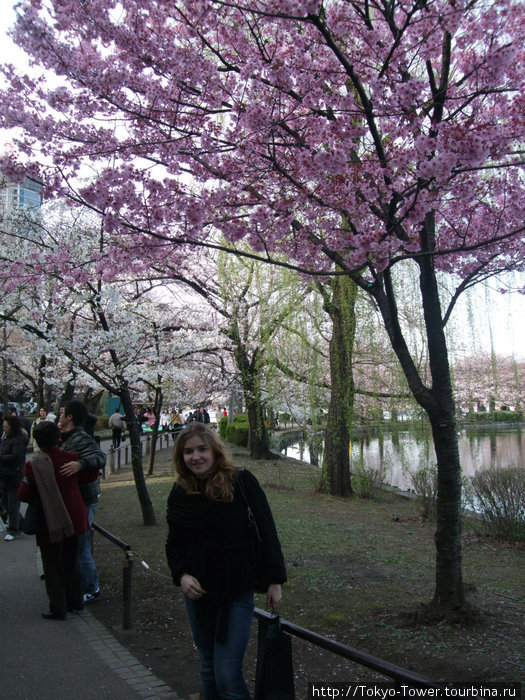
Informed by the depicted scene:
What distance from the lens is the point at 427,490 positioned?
11.0 metres

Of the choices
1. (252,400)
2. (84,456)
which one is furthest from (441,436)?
(252,400)

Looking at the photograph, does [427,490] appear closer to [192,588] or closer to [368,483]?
[368,483]

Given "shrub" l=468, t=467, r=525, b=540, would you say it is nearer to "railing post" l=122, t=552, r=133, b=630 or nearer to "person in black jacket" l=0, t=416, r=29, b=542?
"railing post" l=122, t=552, r=133, b=630

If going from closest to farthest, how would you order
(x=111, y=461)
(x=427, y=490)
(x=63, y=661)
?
(x=63, y=661) → (x=427, y=490) → (x=111, y=461)

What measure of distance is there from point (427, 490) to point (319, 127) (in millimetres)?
7797

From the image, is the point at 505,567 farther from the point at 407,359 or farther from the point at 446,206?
the point at 446,206

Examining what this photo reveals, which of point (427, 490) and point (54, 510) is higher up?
point (54, 510)

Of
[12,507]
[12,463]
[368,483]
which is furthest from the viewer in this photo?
[368,483]

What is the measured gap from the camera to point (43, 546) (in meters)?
5.08

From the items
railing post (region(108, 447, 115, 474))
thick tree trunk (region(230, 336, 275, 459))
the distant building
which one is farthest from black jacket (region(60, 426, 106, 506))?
railing post (region(108, 447, 115, 474))

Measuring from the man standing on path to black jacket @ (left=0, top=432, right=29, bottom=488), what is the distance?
2.88 meters

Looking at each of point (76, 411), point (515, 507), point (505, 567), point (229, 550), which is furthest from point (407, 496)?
Answer: point (229, 550)

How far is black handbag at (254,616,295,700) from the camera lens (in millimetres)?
2662

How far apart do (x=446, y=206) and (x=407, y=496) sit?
8.75m
